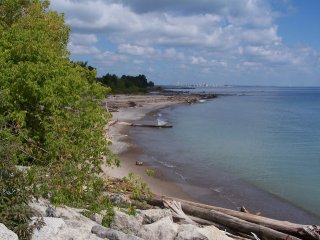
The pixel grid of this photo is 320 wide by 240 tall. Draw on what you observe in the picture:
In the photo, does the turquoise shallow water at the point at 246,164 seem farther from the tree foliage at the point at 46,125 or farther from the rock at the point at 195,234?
the tree foliage at the point at 46,125

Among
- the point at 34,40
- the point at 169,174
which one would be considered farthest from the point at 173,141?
the point at 34,40

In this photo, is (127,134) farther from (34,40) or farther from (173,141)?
(34,40)

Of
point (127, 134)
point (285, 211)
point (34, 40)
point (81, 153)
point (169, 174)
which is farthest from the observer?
point (127, 134)

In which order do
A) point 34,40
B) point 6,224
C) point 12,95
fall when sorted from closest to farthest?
point 6,224 → point 12,95 → point 34,40

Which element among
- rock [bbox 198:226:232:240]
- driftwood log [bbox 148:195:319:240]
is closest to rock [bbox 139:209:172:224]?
rock [bbox 198:226:232:240]

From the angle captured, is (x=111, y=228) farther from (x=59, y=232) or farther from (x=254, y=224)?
(x=254, y=224)

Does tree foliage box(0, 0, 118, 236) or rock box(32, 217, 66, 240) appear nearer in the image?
rock box(32, 217, 66, 240)

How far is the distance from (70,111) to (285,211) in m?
10.3

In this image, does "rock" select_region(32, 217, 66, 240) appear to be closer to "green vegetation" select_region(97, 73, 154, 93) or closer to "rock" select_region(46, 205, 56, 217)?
"rock" select_region(46, 205, 56, 217)

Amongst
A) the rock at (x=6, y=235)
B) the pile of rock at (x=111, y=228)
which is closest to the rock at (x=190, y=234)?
the pile of rock at (x=111, y=228)

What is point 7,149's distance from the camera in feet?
31.4

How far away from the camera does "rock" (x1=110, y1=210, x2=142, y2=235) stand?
37.1 ft

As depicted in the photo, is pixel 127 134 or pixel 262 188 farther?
pixel 127 134

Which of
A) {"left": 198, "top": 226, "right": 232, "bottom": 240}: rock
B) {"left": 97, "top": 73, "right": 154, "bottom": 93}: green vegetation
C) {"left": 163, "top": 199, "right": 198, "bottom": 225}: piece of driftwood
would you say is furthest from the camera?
{"left": 97, "top": 73, "right": 154, "bottom": 93}: green vegetation
